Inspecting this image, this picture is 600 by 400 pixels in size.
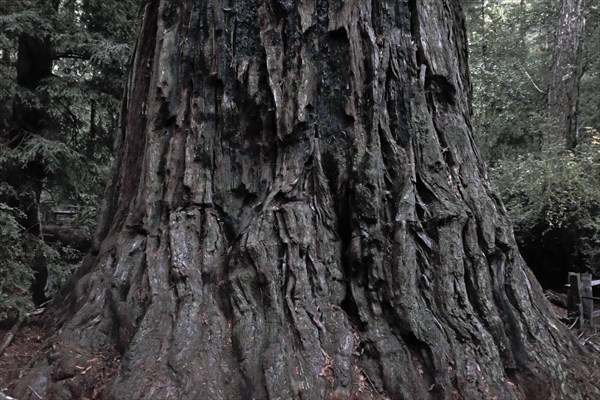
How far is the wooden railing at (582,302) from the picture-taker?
6.55m

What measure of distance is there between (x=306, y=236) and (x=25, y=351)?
2860mm

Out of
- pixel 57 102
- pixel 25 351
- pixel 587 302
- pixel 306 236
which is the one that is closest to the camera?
pixel 306 236

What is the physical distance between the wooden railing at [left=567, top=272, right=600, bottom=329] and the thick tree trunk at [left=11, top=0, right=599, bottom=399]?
2283 mm

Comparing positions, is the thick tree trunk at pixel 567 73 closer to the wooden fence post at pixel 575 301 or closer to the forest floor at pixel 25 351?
the wooden fence post at pixel 575 301

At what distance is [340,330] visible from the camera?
389 centimetres

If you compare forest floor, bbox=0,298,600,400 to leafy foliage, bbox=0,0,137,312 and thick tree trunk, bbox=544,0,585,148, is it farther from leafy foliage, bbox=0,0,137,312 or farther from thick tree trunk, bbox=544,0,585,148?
thick tree trunk, bbox=544,0,585,148

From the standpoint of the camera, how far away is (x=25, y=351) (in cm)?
488

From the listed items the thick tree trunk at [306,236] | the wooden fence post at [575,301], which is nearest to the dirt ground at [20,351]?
the thick tree trunk at [306,236]

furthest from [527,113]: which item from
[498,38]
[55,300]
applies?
[55,300]

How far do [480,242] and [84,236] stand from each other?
711 cm

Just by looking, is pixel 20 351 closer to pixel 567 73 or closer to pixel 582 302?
pixel 582 302

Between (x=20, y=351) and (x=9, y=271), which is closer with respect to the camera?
(x=20, y=351)

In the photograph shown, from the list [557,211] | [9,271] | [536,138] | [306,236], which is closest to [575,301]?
[557,211]

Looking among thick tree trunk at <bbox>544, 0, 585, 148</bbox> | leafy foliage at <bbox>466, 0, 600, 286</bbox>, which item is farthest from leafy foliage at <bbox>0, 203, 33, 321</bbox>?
thick tree trunk at <bbox>544, 0, 585, 148</bbox>
